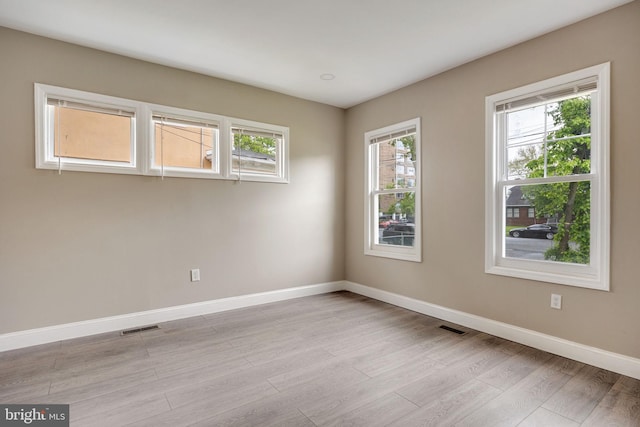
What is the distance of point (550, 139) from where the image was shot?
2.77 m

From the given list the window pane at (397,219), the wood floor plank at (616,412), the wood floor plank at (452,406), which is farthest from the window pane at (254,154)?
the wood floor plank at (616,412)

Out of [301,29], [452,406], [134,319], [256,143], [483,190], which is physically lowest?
[452,406]

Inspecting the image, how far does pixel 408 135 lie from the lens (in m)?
3.95

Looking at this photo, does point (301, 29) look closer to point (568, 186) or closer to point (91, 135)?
point (91, 135)

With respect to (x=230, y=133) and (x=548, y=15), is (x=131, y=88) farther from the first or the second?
(x=548, y=15)

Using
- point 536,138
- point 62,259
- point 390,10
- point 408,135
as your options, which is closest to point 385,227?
point 408,135

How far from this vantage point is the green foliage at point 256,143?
3.89 meters

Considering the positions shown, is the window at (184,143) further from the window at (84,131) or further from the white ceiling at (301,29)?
the white ceiling at (301,29)

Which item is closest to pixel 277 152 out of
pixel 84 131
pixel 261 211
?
pixel 261 211

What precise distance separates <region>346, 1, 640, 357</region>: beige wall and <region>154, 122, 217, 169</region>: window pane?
6.62ft

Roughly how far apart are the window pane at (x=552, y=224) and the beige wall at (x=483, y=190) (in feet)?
0.73

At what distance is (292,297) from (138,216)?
208 centimetres

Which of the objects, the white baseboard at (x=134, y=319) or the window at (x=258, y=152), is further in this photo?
the window at (x=258, y=152)

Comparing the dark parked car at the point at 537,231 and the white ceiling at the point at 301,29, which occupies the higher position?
the white ceiling at the point at 301,29
